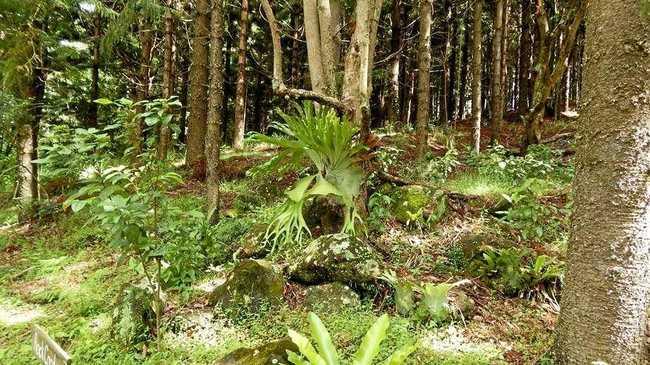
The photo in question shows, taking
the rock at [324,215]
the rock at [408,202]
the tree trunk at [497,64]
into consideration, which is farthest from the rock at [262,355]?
the tree trunk at [497,64]

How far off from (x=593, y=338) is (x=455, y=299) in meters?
1.28

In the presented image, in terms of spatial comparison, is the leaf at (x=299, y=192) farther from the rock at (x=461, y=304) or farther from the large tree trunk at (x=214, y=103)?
the rock at (x=461, y=304)

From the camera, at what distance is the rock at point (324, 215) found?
531cm

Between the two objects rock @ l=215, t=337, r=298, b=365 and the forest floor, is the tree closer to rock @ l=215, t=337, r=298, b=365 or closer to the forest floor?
the forest floor

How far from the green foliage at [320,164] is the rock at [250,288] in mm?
730

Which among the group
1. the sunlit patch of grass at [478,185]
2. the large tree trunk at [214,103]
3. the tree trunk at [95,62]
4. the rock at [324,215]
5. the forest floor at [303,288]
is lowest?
the forest floor at [303,288]

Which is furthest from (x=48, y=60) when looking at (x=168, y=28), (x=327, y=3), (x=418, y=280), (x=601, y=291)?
(x=601, y=291)

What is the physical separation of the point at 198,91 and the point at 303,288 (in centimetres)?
635

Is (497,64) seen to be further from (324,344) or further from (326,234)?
(324,344)

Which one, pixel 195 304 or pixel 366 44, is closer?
pixel 195 304

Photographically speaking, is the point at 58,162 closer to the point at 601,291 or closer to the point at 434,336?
the point at 434,336

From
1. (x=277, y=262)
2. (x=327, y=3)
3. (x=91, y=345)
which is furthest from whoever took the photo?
(x=327, y=3)

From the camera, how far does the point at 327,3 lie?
6.51m

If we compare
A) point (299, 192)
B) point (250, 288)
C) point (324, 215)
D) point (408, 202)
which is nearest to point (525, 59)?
point (408, 202)
